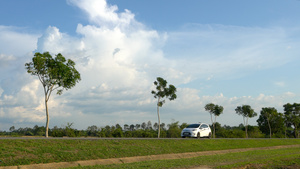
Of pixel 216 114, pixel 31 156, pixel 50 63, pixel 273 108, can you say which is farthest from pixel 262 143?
pixel 273 108

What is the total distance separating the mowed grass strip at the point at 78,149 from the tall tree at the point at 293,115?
6816 cm

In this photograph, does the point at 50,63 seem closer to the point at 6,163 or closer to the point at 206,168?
the point at 6,163

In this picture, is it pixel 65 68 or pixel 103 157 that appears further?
pixel 65 68

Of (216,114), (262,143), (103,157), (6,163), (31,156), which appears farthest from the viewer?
(216,114)

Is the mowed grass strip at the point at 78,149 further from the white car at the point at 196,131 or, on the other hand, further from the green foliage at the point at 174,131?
the green foliage at the point at 174,131

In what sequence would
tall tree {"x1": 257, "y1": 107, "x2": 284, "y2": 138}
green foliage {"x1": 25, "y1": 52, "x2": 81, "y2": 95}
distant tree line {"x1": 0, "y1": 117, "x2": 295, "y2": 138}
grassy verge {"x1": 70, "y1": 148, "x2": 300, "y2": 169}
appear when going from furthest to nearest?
tall tree {"x1": 257, "y1": 107, "x2": 284, "y2": 138}
distant tree line {"x1": 0, "y1": 117, "x2": 295, "y2": 138}
green foliage {"x1": 25, "y1": 52, "x2": 81, "y2": 95}
grassy verge {"x1": 70, "y1": 148, "x2": 300, "y2": 169}

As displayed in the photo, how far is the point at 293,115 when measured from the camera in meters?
87.1

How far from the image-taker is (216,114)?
215 ft

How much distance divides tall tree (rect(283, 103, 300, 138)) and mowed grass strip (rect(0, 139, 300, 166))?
224 ft

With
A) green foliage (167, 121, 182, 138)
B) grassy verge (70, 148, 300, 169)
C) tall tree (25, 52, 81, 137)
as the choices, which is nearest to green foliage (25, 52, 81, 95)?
tall tree (25, 52, 81, 137)

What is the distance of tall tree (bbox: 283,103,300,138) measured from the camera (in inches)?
3374

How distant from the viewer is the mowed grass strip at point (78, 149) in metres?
15.6

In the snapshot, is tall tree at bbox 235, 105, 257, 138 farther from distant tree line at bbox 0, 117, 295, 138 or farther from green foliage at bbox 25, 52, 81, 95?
green foliage at bbox 25, 52, 81, 95

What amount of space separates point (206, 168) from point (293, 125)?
8415 cm
